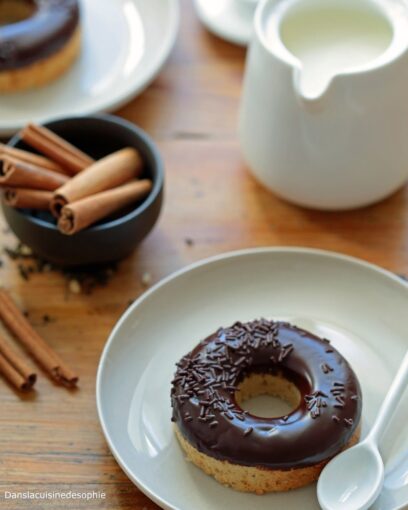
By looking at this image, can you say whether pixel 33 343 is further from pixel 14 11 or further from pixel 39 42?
pixel 14 11

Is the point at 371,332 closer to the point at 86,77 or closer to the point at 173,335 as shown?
the point at 173,335

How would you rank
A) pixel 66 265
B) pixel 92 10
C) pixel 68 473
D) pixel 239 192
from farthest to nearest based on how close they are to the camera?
pixel 92 10, pixel 239 192, pixel 66 265, pixel 68 473

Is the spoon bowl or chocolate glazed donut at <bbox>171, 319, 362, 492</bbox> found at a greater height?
chocolate glazed donut at <bbox>171, 319, 362, 492</bbox>

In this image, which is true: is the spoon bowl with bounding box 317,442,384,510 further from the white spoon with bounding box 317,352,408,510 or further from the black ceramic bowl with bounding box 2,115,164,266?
the black ceramic bowl with bounding box 2,115,164,266

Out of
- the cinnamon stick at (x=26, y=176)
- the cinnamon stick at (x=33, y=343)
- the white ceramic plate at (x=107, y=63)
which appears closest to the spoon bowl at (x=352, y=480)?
the cinnamon stick at (x=33, y=343)

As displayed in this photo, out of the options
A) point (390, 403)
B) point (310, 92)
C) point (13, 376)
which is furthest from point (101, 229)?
point (390, 403)

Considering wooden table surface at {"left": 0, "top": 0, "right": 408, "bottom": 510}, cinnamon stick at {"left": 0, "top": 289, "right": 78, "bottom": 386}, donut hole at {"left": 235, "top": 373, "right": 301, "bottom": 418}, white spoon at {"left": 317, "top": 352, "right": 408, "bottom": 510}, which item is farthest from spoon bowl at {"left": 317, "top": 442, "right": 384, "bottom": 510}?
cinnamon stick at {"left": 0, "top": 289, "right": 78, "bottom": 386}

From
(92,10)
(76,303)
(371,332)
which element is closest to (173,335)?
(76,303)

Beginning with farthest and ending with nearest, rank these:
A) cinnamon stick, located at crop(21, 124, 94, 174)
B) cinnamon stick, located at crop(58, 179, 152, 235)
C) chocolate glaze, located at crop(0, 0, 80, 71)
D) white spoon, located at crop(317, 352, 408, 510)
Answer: chocolate glaze, located at crop(0, 0, 80, 71) < cinnamon stick, located at crop(21, 124, 94, 174) < cinnamon stick, located at crop(58, 179, 152, 235) < white spoon, located at crop(317, 352, 408, 510)
